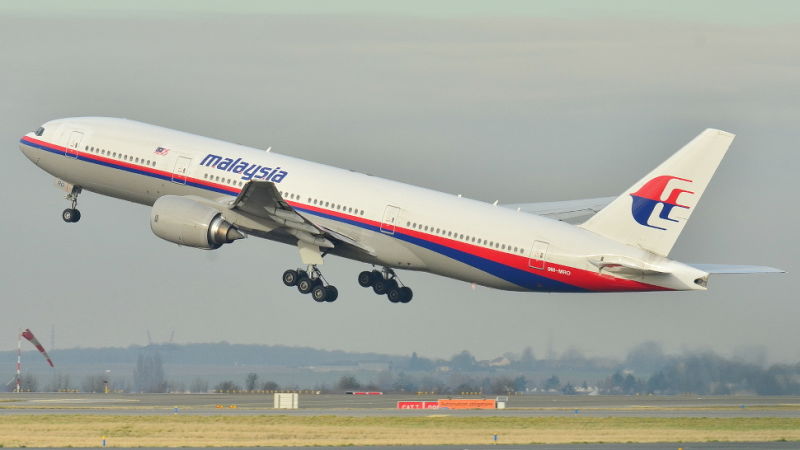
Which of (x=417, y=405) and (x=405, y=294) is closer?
(x=417, y=405)

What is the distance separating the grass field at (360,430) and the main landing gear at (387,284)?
14.2 m

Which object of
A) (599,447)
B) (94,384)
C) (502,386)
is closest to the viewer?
(599,447)

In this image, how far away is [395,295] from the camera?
248 feet

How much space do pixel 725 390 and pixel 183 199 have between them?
31748 mm

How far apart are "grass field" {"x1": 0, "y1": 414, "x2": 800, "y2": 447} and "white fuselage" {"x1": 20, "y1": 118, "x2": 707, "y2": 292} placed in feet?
24.3

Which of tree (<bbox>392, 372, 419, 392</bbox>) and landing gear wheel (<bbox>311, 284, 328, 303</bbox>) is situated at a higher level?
landing gear wheel (<bbox>311, 284, 328, 303</bbox>)

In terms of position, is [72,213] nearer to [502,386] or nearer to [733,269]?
[502,386]

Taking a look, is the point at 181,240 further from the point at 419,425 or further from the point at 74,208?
the point at 419,425

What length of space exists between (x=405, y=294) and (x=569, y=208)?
9.90 metres

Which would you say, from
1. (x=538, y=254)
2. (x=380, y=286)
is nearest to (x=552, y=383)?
(x=380, y=286)

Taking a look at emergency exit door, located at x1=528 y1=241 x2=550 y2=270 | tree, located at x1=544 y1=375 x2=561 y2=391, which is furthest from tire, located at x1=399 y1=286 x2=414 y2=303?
tree, located at x1=544 y1=375 x2=561 y2=391

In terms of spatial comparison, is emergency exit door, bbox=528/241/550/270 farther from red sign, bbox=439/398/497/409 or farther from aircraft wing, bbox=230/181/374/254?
aircraft wing, bbox=230/181/374/254

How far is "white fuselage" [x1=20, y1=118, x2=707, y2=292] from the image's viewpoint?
215 feet

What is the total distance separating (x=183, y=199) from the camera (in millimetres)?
70875
